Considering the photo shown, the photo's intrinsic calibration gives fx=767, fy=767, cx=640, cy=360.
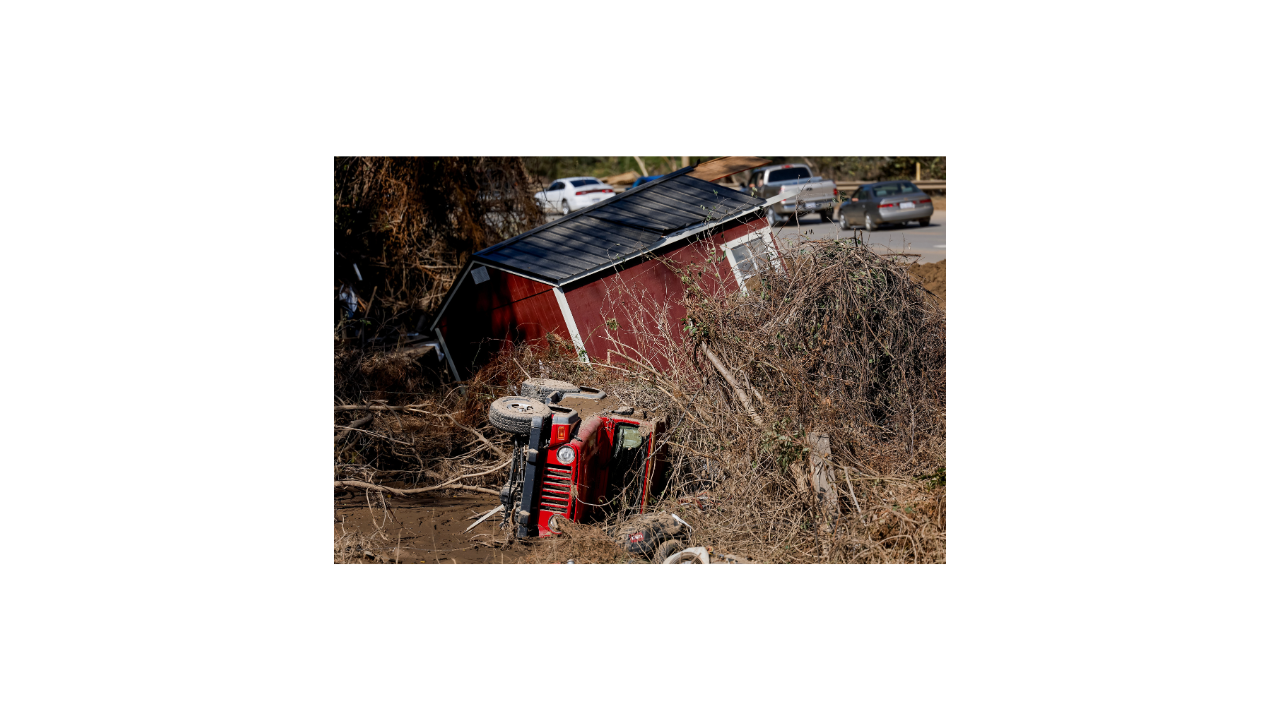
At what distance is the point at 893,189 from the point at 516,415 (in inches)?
638

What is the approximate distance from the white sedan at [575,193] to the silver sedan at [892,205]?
8.06 metres

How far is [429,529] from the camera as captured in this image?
6.49 m

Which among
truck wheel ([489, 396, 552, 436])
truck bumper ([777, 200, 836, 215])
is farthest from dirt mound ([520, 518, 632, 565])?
truck bumper ([777, 200, 836, 215])

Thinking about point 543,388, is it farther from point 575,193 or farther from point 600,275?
point 575,193

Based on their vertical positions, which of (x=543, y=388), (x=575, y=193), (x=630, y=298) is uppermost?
(x=575, y=193)

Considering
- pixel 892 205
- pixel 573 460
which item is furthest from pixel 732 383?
pixel 892 205

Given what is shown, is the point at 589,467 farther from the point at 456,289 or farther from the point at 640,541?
the point at 456,289

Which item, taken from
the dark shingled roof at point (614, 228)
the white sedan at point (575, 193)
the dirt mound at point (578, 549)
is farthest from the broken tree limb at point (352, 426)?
the white sedan at point (575, 193)

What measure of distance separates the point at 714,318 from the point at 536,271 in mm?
3159

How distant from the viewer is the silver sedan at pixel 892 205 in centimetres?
1900

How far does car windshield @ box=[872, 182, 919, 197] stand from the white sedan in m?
8.33

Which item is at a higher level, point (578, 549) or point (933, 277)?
point (933, 277)

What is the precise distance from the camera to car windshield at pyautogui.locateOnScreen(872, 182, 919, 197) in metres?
19.2

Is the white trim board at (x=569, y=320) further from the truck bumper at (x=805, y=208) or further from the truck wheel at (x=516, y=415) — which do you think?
the truck wheel at (x=516, y=415)
